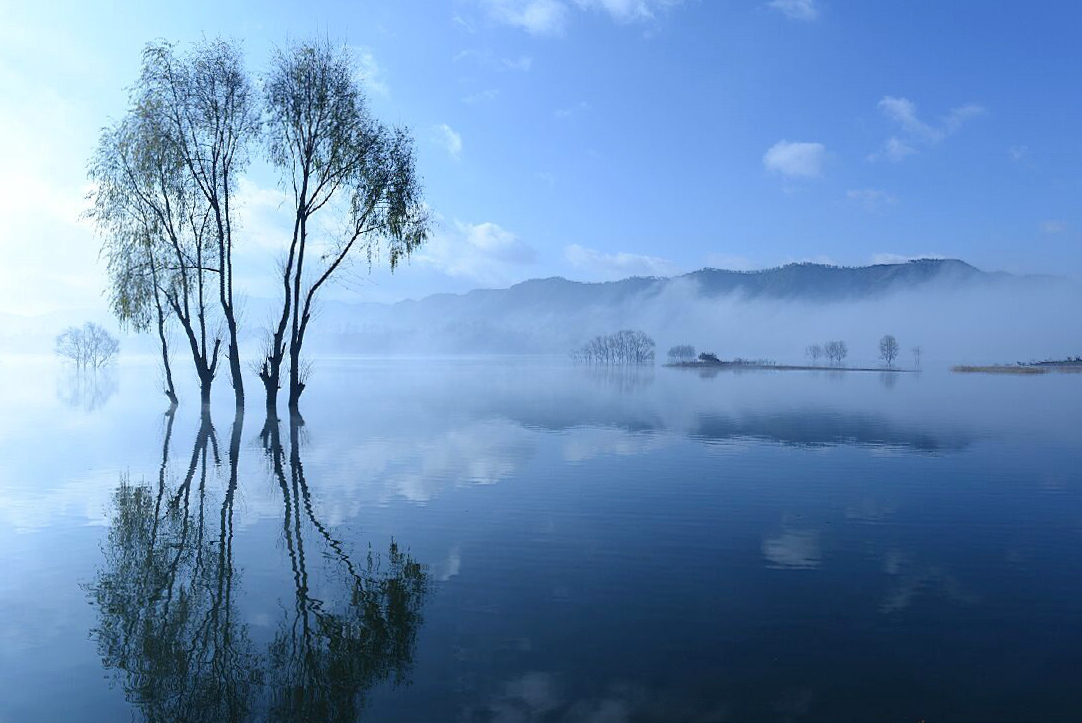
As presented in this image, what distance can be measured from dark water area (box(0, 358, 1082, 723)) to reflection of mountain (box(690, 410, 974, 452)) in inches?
169

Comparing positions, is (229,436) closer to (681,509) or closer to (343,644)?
(681,509)

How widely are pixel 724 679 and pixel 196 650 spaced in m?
6.16

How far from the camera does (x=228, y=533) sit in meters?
13.3

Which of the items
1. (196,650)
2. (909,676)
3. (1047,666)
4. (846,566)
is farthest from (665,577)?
(196,650)

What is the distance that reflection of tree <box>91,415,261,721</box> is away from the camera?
6973 mm

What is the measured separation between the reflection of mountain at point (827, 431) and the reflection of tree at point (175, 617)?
820 inches

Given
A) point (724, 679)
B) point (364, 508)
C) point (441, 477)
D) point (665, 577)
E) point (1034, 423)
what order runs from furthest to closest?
point (1034, 423), point (441, 477), point (364, 508), point (665, 577), point (724, 679)

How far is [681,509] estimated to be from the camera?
1552 centimetres

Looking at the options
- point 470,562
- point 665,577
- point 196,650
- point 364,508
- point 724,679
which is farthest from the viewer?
point 364,508

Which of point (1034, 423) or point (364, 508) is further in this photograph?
point (1034, 423)

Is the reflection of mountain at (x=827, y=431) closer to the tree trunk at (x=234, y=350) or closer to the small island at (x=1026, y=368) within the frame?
the tree trunk at (x=234, y=350)

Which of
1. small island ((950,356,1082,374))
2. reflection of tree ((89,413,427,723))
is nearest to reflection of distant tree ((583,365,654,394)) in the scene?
reflection of tree ((89,413,427,723))

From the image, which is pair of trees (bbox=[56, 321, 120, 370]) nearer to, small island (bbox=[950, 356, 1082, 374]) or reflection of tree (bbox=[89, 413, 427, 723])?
reflection of tree (bbox=[89, 413, 427, 723])

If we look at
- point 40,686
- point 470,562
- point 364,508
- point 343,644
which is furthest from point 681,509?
point 40,686
